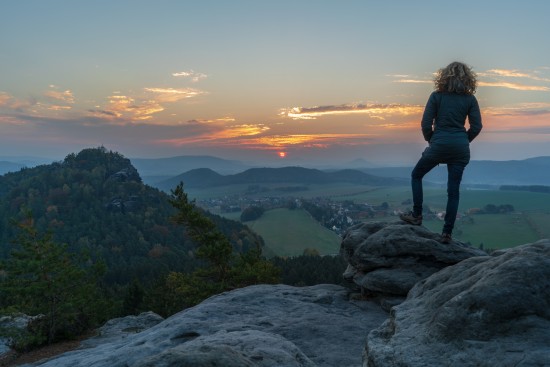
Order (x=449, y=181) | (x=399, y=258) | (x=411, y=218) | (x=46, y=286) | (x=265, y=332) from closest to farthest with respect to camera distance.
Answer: (x=265, y=332), (x=449, y=181), (x=399, y=258), (x=411, y=218), (x=46, y=286)

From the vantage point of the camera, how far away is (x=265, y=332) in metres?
10.3

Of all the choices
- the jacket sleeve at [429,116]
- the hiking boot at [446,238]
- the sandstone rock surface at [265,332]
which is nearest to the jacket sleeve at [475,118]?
the jacket sleeve at [429,116]

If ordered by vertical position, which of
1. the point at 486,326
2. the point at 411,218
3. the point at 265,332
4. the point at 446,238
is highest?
the point at 411,218

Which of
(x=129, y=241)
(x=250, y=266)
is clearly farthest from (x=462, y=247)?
(x=129, y=241)

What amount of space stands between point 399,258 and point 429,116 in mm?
5817

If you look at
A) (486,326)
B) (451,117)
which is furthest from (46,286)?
(486,326)

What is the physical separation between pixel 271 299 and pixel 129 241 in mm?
165389

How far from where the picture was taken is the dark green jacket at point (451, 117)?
1152cm

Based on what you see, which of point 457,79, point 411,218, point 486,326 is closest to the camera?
point 486,326

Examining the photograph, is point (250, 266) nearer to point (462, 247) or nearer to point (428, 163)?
point (462, 247)

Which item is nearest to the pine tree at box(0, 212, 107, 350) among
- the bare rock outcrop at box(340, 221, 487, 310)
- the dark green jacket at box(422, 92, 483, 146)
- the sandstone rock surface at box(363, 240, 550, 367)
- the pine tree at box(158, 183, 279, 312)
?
the pine tree at box(158, 183, 279, 312)

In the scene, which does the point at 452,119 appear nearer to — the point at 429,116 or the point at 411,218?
the point at 429,116

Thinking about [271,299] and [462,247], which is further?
[271,299]

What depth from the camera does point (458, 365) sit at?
6.06 meters
